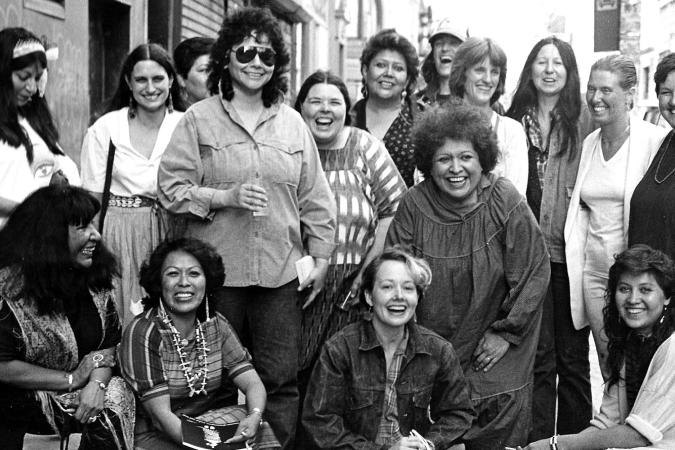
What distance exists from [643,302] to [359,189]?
1.44m

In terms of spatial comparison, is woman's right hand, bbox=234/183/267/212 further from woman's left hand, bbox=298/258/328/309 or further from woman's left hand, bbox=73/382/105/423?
woman's left hand, bbox=73/382/105/423

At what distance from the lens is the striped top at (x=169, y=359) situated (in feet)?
14.6

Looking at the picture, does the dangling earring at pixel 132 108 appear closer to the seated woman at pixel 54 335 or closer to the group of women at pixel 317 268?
the group of women at pixel 317 268

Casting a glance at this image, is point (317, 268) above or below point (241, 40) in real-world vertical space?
below

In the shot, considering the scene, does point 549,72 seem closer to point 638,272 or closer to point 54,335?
point 638,272

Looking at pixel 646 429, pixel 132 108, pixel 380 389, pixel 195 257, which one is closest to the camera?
pixel 646 429

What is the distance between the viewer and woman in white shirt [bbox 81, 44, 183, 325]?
5.12 metres

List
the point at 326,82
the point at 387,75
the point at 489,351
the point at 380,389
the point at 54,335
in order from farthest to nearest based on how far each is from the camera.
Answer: the point at 387,75 → the point at 326,82 → the point at 489,351 → the point at 380,389 → the point at 54,335

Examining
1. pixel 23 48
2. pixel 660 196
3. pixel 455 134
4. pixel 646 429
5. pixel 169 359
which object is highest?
pixel 23 48

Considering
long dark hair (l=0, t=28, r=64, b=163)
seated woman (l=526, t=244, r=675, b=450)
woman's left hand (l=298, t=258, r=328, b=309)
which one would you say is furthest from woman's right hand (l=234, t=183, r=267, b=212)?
seated woman (l=526, t=244, r=675, b=450)

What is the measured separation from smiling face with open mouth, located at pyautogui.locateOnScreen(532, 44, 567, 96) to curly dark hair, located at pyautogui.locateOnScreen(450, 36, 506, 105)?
187mm

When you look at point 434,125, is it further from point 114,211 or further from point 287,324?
point 114,211

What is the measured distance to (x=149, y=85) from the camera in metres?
5.34

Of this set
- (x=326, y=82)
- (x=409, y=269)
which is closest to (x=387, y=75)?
(x=326, y=82)
